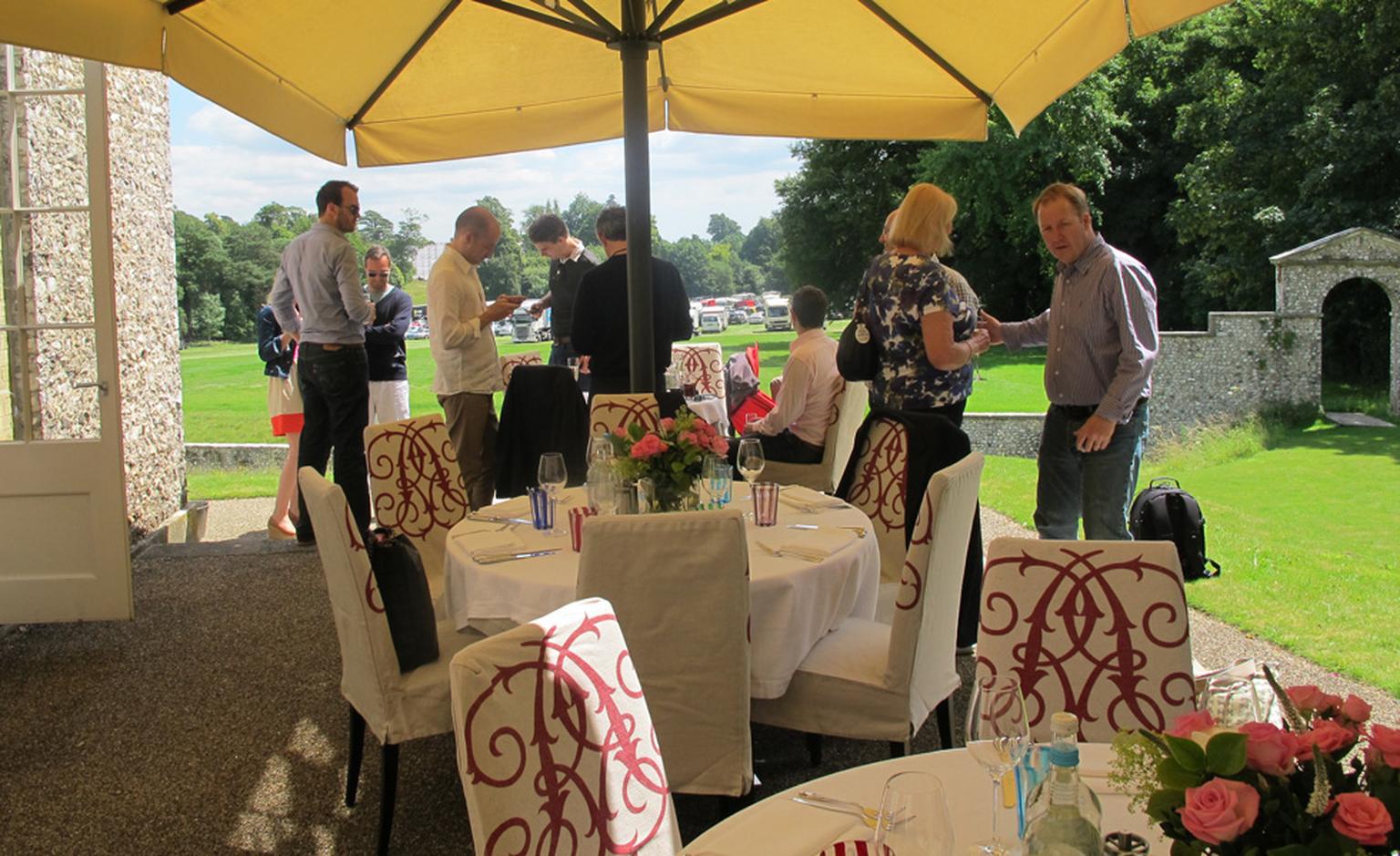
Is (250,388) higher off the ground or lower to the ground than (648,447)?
higher

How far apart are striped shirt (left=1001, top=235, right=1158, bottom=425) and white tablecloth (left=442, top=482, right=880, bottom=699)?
104cm

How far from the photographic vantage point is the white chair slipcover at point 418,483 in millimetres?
3762

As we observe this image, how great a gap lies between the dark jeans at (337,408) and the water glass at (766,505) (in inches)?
117

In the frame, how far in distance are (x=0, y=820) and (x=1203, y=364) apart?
745 inches

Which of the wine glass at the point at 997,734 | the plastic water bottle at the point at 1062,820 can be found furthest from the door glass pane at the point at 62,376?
the plastic water bottle at the point at 1062,820

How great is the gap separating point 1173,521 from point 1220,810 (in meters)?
4.53

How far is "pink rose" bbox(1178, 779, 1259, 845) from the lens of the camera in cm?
83

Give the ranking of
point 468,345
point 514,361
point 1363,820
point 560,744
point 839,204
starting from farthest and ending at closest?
1. point 839,204
2. point 514,361
3. point 468,345
4. point 560,744
5. point 1363,820

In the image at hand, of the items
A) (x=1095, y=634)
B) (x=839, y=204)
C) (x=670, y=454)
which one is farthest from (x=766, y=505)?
(x=839, y=204)

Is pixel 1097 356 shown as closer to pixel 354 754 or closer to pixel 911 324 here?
pixel 911 324

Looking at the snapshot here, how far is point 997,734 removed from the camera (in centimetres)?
133

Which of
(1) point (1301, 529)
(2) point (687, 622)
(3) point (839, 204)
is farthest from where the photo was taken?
(3) point (839, 204)

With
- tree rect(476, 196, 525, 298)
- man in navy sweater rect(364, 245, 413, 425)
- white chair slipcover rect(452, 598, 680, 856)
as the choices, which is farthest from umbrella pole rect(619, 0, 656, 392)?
tree rect(476, 196, 525, 298)

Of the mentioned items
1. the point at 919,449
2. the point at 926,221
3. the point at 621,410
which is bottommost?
the point at 919,449
